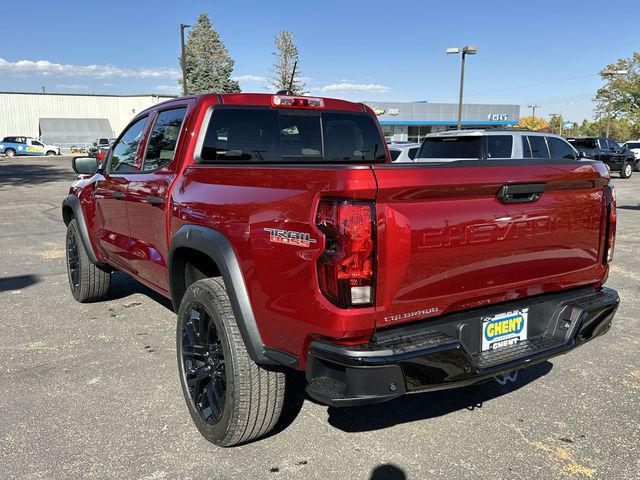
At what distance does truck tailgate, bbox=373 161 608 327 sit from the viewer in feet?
7.03

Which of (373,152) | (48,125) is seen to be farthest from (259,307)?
(48,125)

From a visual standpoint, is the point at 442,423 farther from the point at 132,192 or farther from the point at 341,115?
the point at 132,192

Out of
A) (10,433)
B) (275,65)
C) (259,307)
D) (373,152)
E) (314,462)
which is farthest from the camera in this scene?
(275,65)

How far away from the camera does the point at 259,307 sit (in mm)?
2469

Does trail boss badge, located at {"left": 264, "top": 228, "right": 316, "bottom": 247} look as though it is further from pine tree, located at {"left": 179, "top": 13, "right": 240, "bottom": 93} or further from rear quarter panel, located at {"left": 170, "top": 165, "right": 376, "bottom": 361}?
pine tree, located at {"left": 179, "top": 13, "right": 240, "bottom": 93}

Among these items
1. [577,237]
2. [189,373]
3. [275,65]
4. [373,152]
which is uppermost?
[275,65]

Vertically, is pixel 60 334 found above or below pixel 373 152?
below

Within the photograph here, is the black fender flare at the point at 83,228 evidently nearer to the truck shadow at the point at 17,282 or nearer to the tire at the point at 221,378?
the truck shadow at the point at 17,282

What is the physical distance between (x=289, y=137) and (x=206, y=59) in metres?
76.5

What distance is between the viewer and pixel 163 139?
3.78 m

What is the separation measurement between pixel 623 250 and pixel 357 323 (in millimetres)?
7550

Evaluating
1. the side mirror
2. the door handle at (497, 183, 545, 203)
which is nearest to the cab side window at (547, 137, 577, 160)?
the side mirror

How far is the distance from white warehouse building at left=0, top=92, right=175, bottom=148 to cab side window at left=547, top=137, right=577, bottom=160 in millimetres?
48247

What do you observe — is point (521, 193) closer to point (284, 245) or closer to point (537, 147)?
point (284, 245)
